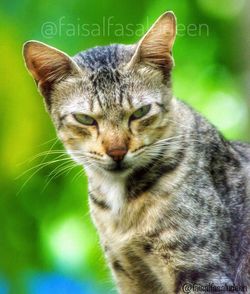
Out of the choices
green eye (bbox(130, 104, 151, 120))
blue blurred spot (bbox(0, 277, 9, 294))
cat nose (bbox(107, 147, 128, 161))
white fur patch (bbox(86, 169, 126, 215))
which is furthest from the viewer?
blue blurred spot (bbox(0, 277, 9, 294))

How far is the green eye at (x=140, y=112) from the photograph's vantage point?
4.71 m

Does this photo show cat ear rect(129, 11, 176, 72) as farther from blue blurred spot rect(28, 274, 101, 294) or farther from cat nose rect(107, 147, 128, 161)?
blue blurred spot rect(28, 274, 101, 294)

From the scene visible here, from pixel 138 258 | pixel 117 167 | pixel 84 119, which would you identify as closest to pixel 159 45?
pixel 84 119

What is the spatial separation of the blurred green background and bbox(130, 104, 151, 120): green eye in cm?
161

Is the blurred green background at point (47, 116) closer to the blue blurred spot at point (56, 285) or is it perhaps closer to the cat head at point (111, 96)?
the blue blurred spot at point (56, 285)

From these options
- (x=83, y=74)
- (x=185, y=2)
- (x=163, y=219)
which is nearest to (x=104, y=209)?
(x=163, y=219)

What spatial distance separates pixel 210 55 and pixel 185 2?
40 cm

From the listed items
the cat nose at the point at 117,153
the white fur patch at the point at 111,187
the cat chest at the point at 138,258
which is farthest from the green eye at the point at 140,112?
the cat chest at the point at 138,258

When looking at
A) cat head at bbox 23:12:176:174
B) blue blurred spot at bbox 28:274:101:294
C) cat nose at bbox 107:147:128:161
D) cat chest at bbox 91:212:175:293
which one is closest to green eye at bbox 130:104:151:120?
cat head at bbox 23:12:176:174

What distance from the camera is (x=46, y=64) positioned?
476 centimetres

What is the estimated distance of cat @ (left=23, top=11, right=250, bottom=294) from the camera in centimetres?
468

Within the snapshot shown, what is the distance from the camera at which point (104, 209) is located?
4984 mm

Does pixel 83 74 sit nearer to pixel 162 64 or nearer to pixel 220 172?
pixel 162 64

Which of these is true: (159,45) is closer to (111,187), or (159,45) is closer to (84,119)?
(84,119)
